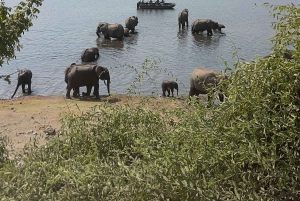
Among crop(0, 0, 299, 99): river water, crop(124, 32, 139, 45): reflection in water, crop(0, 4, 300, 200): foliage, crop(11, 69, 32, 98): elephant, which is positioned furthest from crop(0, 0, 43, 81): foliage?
crop(124, 32, 139, 45): reflection in water

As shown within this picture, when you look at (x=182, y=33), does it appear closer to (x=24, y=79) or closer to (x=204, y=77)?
(x=24, y=79)

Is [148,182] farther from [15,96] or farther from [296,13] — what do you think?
[15,96]

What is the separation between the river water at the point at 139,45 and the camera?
14758mm

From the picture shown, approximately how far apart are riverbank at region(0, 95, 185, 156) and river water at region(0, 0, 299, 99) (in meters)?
1.10

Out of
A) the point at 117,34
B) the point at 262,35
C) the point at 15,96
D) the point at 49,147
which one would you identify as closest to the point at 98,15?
the point at 117,34

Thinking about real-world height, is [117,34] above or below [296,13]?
below

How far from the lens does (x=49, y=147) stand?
3.82m

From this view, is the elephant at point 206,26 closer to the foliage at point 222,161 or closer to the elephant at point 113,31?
the elephant at point 113,31

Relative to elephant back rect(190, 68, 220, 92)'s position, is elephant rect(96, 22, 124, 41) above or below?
above

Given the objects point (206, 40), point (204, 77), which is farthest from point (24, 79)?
point (206, 40)

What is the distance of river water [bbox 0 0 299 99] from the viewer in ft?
48.4

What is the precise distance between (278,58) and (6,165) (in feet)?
7.49

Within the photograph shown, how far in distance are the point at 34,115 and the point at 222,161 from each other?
7.70 m

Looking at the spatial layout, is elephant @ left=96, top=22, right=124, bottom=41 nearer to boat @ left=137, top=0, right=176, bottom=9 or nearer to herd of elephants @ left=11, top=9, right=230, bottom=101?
herd of elephants @ left=11, top=9, right=230, bottom=101
